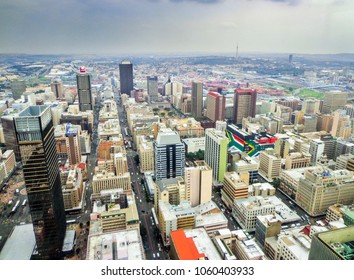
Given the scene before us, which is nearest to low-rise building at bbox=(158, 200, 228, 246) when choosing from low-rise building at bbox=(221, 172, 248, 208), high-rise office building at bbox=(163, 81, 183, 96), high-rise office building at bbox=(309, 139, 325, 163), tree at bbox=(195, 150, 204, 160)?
low-rise building at bbox=(221, 172, 248, 208)

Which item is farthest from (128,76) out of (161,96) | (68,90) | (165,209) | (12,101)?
(165,209)

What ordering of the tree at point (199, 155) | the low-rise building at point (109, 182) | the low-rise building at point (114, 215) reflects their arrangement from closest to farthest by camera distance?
the low-rise building at point (114, 215), the low-rise building at point (109, 182), the tree at point (199, 155)

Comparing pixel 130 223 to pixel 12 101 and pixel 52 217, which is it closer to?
pixel 52 217

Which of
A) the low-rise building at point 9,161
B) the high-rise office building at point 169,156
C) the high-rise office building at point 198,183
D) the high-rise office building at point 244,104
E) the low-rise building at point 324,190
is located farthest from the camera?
the high-rise office building at point 244,104

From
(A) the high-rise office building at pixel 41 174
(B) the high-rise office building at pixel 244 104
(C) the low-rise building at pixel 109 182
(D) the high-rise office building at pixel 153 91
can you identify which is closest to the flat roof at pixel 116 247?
(A) the high-rise office building at pixel 41 174

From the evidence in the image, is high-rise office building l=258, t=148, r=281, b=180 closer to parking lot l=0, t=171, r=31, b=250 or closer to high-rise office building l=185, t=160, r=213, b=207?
high-rise office building l=185, t=160, r=213, b=207

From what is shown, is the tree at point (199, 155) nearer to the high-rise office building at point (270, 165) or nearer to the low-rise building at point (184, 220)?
the high-rise office building at point (270, 165)

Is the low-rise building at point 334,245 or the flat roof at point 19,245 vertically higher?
the low-rise building at point 334,245
